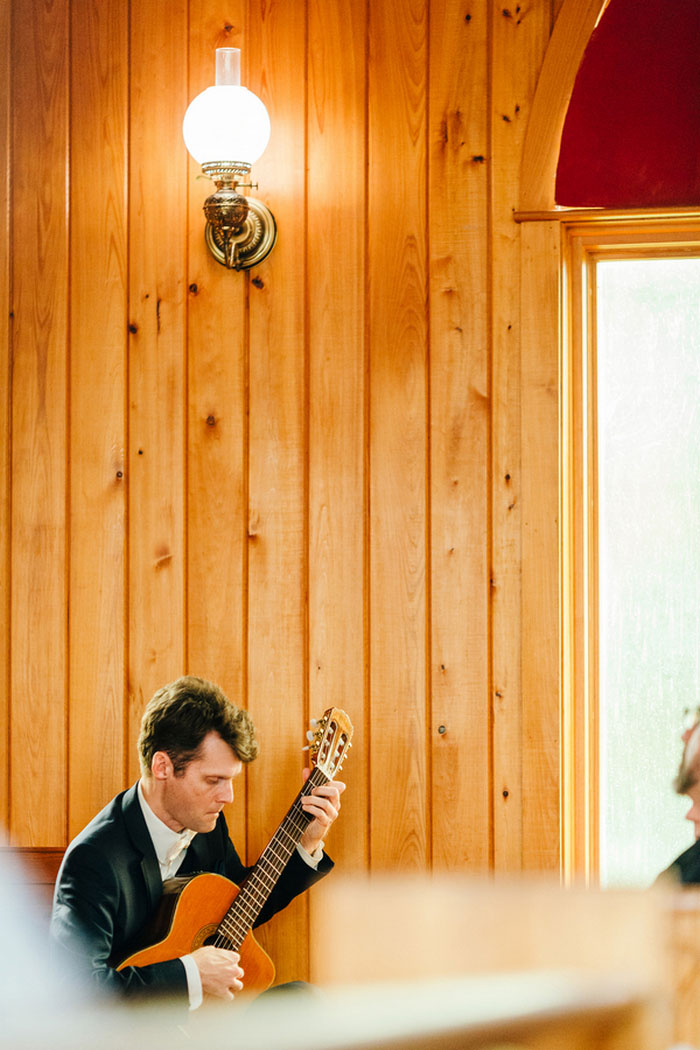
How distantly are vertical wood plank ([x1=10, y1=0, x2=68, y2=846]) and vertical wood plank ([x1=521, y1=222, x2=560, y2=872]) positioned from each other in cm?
101

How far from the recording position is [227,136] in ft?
7.30

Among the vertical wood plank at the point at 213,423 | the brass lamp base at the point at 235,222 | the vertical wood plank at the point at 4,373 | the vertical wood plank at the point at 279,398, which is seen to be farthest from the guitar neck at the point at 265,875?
the brass lamp base at the point at 235,222

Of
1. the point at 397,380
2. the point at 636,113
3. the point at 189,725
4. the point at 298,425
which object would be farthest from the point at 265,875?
the point at 636,113

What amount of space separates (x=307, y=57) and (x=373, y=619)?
123 cm

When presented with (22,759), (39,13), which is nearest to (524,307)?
(39,13)

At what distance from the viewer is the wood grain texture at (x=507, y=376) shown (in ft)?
7.55

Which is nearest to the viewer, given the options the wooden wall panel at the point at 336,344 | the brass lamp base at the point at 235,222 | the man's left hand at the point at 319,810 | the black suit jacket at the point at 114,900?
the black suit jacket at the point at 114,900

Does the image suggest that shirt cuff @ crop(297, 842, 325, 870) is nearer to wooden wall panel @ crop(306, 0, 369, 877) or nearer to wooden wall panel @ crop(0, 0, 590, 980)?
wooden wall panel @ crop(0, 0, 590, 980)

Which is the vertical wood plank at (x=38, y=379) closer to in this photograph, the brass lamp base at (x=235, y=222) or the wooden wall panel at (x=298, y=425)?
the wooden wall panel at (x=298, y=425)

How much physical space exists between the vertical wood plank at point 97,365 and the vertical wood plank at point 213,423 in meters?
0.16

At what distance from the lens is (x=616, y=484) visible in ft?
7.85

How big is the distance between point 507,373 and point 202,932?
1.27 metres

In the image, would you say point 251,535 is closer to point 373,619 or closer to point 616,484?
point 373,619

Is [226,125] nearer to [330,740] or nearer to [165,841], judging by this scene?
[330,740]
